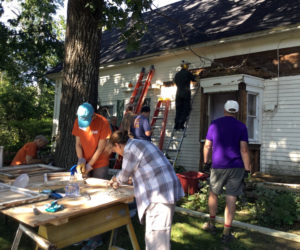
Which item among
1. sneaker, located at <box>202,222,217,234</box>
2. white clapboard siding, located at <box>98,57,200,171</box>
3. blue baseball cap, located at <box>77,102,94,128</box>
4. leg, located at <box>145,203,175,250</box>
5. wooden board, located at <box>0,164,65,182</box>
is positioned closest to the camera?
leg, located at <box>145,203,175,250</box>

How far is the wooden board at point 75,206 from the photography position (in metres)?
2.22

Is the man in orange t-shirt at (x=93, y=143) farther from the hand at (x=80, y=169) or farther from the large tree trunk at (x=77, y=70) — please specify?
the large tree trunk at (x=77, y=70)

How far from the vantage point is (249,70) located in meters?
7.24

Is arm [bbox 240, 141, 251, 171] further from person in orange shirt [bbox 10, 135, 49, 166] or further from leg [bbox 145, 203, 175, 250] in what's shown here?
person in orange shirt [bbox 10, 135, 49, 166]

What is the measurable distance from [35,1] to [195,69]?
8709 millimetres

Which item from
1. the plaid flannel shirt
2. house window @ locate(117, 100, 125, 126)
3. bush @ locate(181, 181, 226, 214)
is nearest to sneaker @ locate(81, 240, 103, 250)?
the plaid flannel shirt

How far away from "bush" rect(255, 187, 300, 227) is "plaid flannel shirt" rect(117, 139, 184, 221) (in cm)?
282

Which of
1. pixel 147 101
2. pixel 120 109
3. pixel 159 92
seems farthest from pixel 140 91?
pixel 120 109

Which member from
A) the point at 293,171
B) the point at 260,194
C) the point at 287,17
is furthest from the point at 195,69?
the point at 260,194

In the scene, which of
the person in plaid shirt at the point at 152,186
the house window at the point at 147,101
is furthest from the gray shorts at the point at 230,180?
the house window at the point at 147,101

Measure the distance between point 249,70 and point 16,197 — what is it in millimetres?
6103

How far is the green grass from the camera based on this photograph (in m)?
3.85

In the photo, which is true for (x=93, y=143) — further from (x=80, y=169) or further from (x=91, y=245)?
(x=91, y=245)

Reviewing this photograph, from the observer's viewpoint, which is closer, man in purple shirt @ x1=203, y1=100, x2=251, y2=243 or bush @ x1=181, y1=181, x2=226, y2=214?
man in purple shirt @ x1=203, y1=100, x2=251, y2=243
